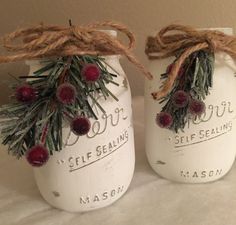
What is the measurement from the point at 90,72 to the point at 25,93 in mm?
70

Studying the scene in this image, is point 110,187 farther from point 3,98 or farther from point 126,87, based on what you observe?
point 3,98

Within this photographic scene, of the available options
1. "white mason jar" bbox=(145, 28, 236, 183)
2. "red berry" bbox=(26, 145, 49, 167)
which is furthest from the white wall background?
"red berry" bbox=(26, 145, 49, 167)

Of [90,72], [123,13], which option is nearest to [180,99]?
[90,72]

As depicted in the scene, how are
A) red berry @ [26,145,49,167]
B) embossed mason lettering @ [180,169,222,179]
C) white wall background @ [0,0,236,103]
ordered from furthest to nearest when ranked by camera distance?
white wall background @ [0,0,236,103], embossed mason lettering @ [180,169,222,179], red berry @ [26,145,49,167]

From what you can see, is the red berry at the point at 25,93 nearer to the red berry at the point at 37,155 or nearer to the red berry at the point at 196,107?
the red berry at the point at 37,155

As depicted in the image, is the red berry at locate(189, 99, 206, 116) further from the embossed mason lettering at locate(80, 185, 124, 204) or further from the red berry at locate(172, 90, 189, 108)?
the embossed mason lettering at locate(80, 185, 124, 204)

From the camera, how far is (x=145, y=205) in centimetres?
41

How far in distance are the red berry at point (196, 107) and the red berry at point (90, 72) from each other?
13cm

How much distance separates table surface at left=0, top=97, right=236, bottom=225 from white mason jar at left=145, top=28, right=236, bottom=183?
0.02m

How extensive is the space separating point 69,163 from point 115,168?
6 centimetres

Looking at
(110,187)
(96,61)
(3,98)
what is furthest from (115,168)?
(3,98)

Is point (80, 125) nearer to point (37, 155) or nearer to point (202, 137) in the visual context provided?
point (37, 155)

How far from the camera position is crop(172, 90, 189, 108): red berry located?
0.39 metres

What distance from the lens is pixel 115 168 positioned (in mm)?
396
